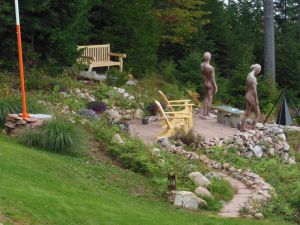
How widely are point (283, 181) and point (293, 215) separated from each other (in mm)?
2795

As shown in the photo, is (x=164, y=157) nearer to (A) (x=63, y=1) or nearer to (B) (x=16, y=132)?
(B) (x=16, y=132)

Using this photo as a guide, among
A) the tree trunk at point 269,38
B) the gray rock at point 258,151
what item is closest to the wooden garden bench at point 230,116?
the gray rock at point 258,151

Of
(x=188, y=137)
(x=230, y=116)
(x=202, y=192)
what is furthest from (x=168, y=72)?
(x=202, y=192)

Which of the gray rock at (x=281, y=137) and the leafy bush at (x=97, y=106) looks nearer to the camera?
the gray rock at (x=281, y=137)

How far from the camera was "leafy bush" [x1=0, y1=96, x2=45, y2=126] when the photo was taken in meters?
14.6

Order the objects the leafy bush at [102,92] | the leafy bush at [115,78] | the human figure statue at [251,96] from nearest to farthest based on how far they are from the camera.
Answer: the human figure statue at [251,96], the leafy bush at [102,92], the leafy bush at [115,78]

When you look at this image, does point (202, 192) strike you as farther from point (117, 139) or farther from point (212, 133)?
point (212, 133)

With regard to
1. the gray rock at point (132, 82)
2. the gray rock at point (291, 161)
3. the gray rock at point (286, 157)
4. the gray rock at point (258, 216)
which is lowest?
the gray rock at point (291, 161)

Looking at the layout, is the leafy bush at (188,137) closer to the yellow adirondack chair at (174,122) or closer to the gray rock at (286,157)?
the yellow adirondack chair at (174,122)

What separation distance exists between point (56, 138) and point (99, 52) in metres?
11.8

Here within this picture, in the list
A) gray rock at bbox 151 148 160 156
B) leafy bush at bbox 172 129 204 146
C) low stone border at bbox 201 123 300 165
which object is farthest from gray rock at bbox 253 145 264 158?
gray rock at bbox 151 148 160 156

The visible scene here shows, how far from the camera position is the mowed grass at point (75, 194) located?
8250 mm

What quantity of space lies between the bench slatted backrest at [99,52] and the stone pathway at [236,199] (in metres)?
11.6

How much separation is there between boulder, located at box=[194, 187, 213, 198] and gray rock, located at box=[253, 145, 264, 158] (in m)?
4.66
